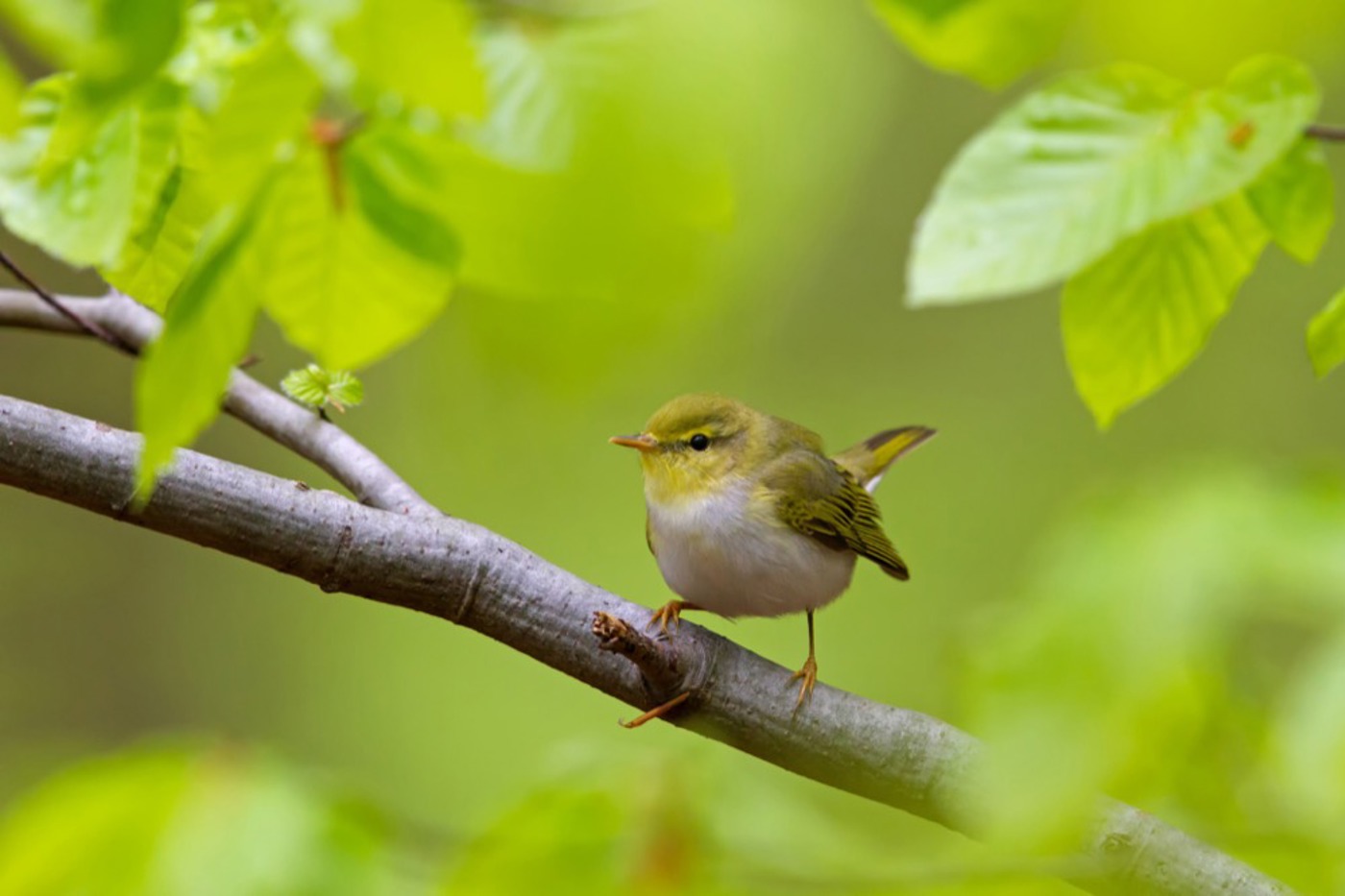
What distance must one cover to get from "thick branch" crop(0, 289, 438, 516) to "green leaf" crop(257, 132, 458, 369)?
3.01 feet

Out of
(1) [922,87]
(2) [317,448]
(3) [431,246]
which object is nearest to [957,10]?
(3) [431,246]

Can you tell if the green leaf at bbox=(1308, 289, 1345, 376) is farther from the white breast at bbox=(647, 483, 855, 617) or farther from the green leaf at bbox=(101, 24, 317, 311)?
the white breast at bbox=(647, 483, 855, 617)

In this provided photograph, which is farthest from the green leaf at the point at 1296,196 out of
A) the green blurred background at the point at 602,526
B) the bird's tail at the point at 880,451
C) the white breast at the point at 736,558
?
the bird's tail at the point at 880,451

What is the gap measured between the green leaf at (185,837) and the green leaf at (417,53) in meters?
0.71

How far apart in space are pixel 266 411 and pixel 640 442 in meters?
1.37

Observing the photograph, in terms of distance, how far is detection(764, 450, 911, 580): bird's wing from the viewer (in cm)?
385

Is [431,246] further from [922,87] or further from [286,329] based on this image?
[922,87]

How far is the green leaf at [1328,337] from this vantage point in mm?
1484

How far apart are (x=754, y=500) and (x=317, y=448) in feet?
4.86

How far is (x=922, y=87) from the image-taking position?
9.09m

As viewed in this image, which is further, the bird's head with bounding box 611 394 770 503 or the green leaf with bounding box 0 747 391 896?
the bird's head with bounding box 611 394 770 503

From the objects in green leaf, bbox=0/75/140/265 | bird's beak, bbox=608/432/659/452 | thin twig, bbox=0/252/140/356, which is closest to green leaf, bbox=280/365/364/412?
thin twig, bbox=0/252/140/356

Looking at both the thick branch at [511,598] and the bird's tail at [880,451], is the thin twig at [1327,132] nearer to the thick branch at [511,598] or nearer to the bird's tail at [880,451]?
the thick branch at [511,598]

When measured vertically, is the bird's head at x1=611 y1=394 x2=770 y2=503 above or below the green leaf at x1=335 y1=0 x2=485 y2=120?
above
